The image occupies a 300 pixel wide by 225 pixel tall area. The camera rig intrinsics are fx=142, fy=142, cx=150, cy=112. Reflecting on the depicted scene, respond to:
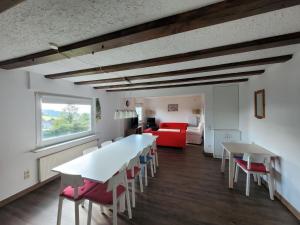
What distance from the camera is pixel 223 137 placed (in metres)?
4.01

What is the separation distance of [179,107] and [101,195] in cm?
705

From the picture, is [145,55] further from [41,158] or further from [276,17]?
[41,158]

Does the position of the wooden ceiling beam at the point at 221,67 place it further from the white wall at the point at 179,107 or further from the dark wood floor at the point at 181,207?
the white wall at the point at 179,107

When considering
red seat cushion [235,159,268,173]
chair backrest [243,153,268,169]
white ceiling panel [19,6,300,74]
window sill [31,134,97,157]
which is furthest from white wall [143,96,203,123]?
white ceiling panel [19,6,300,74]

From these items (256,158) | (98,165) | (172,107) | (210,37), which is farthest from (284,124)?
(172,107)

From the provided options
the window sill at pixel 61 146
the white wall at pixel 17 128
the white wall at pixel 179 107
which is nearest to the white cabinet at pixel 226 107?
the white wall at pixel 179 107

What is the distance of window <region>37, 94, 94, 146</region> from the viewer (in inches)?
110

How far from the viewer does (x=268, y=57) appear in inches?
78.0

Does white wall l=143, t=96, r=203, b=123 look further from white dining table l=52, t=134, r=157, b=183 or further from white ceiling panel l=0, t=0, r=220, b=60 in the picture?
white ceiling panel l=0, t=0, r=220, b=60

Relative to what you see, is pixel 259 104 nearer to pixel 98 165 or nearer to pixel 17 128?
pixel 98 165

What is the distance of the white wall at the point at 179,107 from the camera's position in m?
7.94

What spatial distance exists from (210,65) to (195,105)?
5838 mm

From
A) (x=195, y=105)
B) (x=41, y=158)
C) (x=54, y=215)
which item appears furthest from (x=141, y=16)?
(x=195, y=105)

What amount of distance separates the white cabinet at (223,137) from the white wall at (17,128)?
13.9ft
